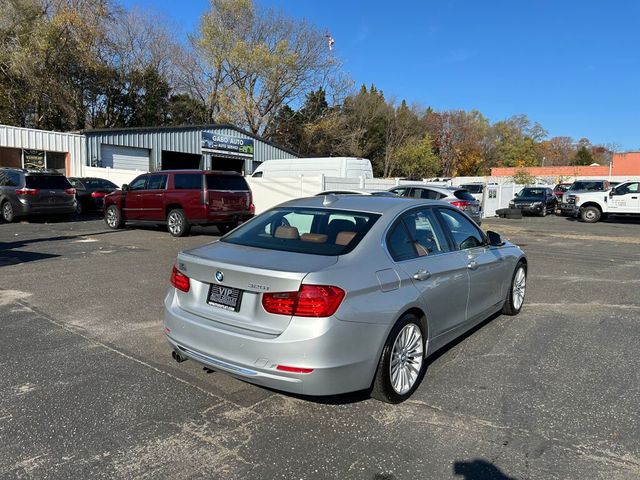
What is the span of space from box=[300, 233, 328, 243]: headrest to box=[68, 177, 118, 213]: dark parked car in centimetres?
1875

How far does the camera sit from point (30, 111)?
36.2 meters

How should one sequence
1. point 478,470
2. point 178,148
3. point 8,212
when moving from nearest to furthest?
point 478,470 → point 8,212 → point 178,148

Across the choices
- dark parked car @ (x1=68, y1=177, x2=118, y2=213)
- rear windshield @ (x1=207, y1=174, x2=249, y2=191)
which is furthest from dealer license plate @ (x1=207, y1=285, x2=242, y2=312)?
dark parked car @ (x1=68, y1=177, x2=118, y2=213)

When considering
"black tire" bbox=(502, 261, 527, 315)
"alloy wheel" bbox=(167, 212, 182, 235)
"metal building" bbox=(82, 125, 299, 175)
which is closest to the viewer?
"black tire" bbox=(502, 261, 527, 315)

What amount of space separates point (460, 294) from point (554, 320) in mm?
2371

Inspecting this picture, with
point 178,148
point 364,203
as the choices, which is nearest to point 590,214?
point 178,148

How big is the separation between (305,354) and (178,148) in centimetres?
2961

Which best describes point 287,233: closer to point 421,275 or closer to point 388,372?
point 421,275

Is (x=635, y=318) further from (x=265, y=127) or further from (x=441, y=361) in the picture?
(x=265, y=127)

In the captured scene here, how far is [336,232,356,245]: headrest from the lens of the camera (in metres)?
3.85

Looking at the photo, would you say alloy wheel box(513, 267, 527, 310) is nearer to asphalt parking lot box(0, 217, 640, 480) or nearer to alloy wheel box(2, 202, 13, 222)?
asphalt parking lot box(0, 217, 640, 480)

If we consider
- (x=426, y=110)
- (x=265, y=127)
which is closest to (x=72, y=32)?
(x=265, y=127)

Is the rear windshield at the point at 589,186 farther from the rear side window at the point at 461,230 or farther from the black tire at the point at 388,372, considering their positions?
the black tire at the point at 388,372

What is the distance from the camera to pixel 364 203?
14.8ft
